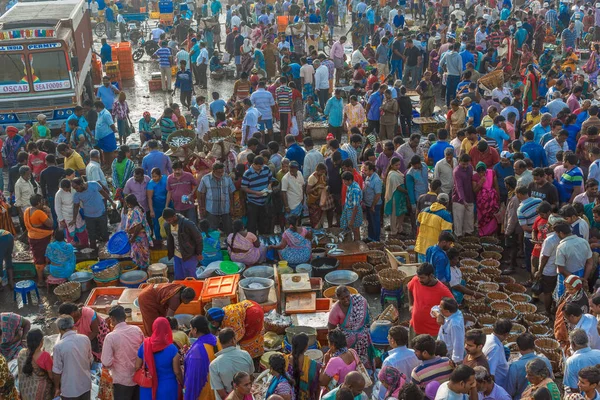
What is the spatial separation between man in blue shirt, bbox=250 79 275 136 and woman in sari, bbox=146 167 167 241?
4.13 meters

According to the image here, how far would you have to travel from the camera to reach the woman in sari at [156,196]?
1162 centimetres

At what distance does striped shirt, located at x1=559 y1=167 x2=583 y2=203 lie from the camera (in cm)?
1092

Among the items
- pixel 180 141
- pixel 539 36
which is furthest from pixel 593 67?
pixel 180 141

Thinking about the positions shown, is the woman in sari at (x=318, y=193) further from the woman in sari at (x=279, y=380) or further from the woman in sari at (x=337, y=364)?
the woman in sari at (x=279, y=380)

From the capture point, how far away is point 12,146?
14.5m

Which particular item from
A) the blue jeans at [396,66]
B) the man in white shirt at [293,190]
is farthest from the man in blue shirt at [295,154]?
the blue jeans at [396,66]

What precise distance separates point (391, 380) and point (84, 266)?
21.2ft

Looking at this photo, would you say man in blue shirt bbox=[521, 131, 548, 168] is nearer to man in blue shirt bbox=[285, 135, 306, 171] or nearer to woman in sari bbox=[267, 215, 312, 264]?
man in blue shirt bbox=[285, 135, 306, 171]

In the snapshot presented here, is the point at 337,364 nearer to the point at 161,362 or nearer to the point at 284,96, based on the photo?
the point at 161,362

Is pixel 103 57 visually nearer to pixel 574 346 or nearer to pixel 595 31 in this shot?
pixel 595 31

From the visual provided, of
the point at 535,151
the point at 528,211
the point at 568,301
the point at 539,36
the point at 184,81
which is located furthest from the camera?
the point at 539,36

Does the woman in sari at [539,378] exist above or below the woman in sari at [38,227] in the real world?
above

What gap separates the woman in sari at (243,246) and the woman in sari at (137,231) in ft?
4.14

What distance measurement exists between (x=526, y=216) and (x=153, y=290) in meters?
5.23
